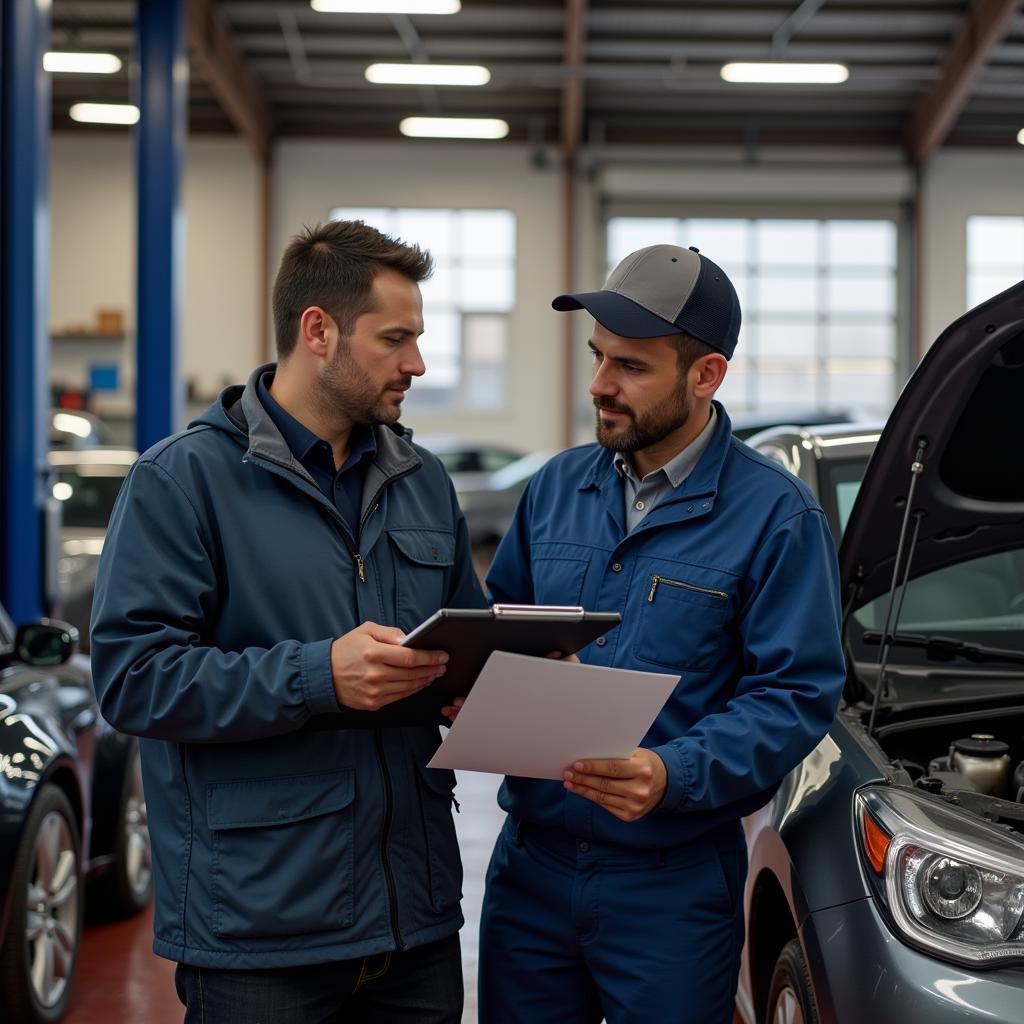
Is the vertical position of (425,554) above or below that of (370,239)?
below

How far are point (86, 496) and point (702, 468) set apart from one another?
7296 mm

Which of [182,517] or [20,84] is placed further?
[20,84]

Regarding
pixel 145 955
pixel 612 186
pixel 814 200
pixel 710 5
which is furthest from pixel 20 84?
pixel 814 200

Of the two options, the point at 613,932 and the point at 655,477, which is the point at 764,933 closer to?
the point at 613,932

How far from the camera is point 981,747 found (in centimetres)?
275

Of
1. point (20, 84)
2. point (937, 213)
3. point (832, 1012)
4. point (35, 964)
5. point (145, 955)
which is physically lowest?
point (145, 955)

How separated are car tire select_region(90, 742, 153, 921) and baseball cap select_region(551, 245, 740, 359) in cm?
278

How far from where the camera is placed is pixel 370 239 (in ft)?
6.61

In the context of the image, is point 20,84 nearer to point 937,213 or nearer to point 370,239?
point 370,239

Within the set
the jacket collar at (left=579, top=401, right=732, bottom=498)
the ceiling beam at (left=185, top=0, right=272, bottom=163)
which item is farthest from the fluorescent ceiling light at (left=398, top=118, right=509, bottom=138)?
the jacket collar at (left=579, top=401, right=732, bottom=498)

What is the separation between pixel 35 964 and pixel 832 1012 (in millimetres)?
2088

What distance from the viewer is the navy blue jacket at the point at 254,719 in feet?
5.90

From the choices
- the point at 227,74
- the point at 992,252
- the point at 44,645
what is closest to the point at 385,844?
the point at 44,645

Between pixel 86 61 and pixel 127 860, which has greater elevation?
pixel 86 61
